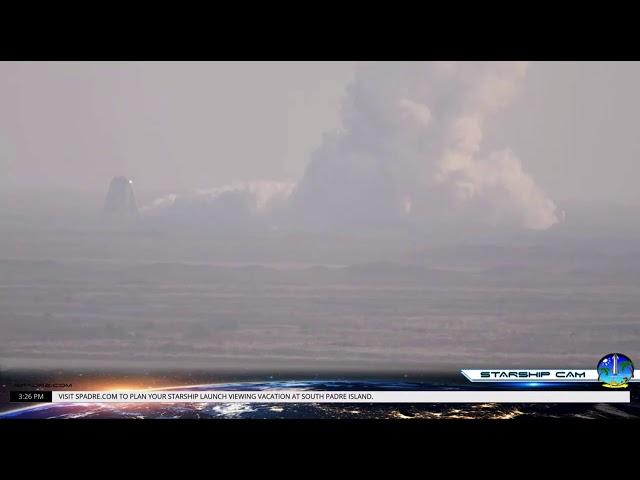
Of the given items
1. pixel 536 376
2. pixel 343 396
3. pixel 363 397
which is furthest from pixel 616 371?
pixel 343 396

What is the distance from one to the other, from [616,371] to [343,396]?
2.06 meters

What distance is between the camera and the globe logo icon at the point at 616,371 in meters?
10.5

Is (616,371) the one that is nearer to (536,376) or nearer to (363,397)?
(536,376)

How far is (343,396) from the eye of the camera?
1050 cm

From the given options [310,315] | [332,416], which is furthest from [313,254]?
[332,416]

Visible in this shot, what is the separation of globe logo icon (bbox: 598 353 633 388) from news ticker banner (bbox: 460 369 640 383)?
4 cm

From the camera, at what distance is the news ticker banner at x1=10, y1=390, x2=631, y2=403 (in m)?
10.5

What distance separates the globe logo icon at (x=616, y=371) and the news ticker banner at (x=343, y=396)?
7 cm

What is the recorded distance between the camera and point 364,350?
10.6 meters
